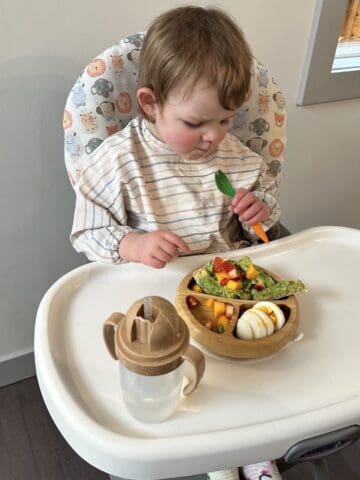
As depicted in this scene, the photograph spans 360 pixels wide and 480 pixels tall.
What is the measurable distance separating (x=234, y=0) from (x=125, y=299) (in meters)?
0.75

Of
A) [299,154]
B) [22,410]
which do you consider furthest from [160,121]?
[22,410]

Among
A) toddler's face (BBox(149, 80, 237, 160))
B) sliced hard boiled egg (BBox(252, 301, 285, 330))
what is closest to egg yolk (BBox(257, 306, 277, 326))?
sliced hard boiled egg (BBox(252, 301, 285, 330))

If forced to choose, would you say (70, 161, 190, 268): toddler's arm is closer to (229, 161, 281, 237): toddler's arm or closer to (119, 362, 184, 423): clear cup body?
(229, 161, 281, 237): toddler's arm

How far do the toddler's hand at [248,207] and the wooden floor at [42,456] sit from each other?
0.70 meters

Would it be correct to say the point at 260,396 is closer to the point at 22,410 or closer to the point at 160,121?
the point at 160,121

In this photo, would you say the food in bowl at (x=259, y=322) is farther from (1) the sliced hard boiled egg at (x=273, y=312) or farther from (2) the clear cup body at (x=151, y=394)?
(2) the clear cup body at (x=151, y=394)

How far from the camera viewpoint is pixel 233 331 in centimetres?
69

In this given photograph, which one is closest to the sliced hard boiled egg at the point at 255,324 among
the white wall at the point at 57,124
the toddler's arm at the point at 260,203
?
the toddler's arm at the point at 260,203

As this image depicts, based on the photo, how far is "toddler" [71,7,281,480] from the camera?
78 centimetres

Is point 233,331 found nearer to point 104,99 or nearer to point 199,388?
point 199,388

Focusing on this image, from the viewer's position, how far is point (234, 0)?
116cm

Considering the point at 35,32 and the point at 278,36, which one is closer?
the point at 35,32

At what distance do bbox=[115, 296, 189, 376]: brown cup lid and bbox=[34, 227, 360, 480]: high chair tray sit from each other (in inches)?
3.8

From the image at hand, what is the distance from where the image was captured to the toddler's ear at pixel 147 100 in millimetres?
832
